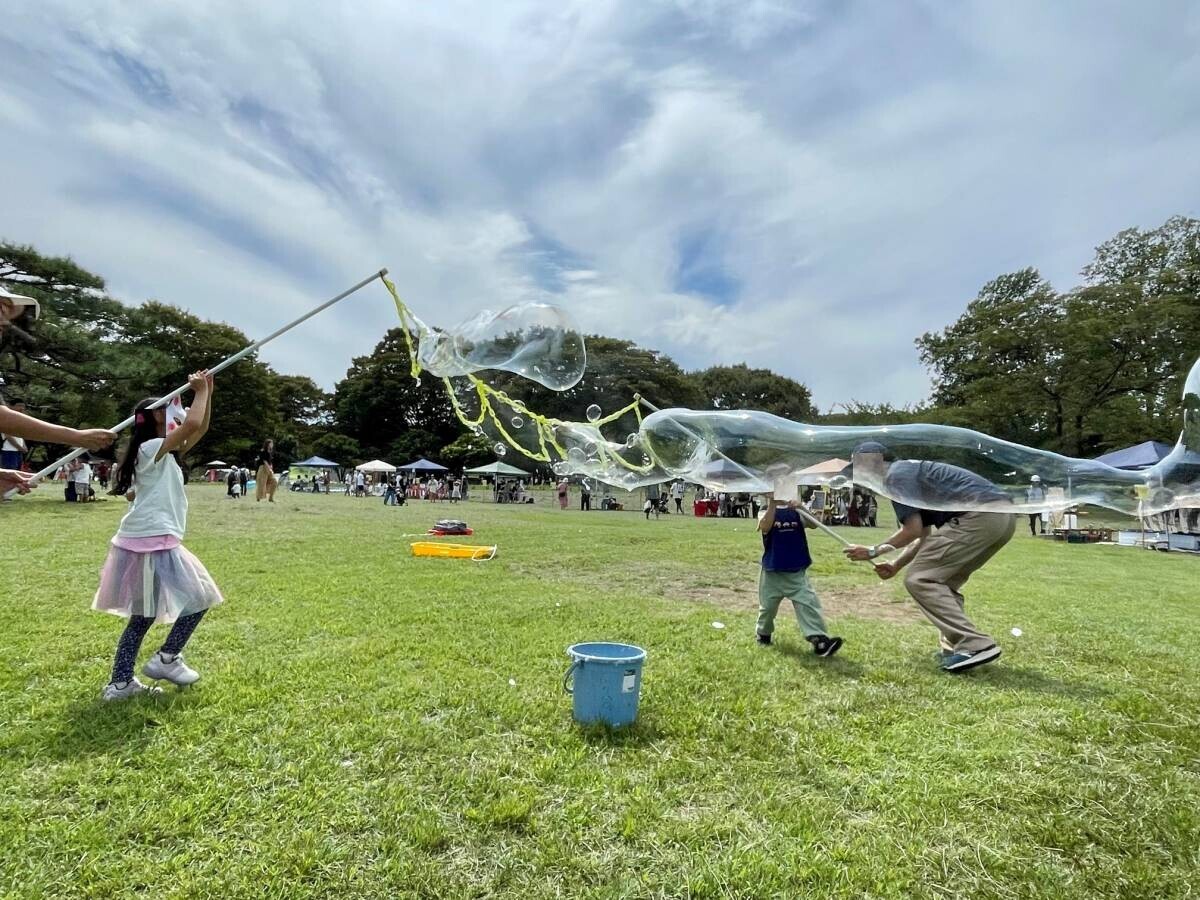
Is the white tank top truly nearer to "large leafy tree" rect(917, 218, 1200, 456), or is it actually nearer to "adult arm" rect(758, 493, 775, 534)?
"adult arm" rect(758, 493, 775, 534)

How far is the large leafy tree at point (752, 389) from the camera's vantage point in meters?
66.7

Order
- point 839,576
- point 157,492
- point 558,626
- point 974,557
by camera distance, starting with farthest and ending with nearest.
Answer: point 839,576, point 558,626, point 974,557, point 157,492

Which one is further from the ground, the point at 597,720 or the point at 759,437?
the point at 759,437

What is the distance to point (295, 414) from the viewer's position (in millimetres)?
72625

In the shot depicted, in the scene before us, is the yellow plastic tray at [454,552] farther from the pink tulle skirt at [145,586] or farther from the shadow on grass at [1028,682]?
the shadow on grass at [1028,682]

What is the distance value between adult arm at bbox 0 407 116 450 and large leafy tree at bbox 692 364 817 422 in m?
63.1

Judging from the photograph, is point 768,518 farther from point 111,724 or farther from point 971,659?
point 111,724

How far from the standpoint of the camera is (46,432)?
379 cm

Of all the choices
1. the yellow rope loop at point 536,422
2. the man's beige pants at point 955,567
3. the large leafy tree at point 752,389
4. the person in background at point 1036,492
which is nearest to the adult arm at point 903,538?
the man's beige pants at point 955,567

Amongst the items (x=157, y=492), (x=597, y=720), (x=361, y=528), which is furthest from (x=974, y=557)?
(x=361, y=528)

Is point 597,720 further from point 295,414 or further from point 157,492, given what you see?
point 295,414

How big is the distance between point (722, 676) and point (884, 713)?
1.19m

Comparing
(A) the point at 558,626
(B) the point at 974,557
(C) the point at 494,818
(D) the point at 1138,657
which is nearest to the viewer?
(C) the point at 494,818

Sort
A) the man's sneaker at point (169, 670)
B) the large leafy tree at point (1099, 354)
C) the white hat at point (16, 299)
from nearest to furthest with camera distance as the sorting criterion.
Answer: the white hat at point (16, 299) < the man's sneaker at point (169, 670) < the large leafy tree at point (1099, 354)
